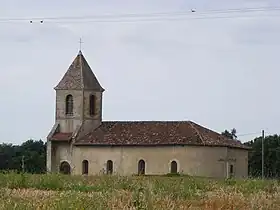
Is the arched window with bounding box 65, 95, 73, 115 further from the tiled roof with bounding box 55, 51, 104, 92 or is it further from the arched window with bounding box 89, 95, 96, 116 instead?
the arched window with bounding box 89, 95, 96, 116

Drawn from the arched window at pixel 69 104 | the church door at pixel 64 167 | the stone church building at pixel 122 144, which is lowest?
the church door at pixel 64 167

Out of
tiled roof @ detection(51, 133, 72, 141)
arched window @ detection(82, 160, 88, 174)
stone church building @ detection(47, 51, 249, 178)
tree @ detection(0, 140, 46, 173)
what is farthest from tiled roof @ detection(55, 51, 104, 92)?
tree @ detection(0, 140, 46, 173)

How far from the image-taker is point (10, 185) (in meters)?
29.1

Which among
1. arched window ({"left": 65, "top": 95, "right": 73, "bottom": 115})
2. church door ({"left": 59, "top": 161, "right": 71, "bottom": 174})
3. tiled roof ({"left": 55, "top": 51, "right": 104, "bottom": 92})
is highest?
tiled roof ({"left": 55, "top": 51, "right": 104, "bottom": 92})

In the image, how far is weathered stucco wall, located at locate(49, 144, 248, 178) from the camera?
72125mm

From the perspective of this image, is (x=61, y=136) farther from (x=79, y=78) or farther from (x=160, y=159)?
(x=160, y=159)

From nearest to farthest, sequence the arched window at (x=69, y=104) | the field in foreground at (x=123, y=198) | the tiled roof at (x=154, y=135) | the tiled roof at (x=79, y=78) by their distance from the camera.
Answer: the field in foreground at (x=123, y=198), the tiled roof at (x=154, y=135), the arched window at (x=69, y=104), the tiled roof at (x=79, y=78)

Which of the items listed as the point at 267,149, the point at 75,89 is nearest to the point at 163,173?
the point at 75,89

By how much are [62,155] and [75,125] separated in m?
3.18

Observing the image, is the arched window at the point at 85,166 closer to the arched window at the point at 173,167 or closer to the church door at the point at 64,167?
the church door at the point at 64,167

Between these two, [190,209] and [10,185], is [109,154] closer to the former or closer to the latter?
[10,185]

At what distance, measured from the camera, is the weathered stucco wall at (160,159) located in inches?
2840

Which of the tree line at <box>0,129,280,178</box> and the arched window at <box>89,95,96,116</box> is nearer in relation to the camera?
the arched window at <box>89,95,96,116</box>

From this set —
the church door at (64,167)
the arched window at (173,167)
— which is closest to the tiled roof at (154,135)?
the arched window at (173,167)
